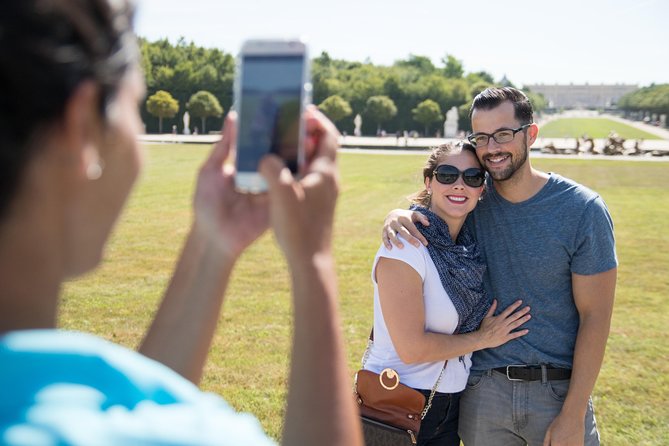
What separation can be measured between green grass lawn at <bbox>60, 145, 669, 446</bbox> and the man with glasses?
2.41ft

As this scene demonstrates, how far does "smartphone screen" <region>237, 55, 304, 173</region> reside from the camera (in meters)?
1.22

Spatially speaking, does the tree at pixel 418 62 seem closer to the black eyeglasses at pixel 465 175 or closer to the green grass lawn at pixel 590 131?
the green grass lawn at pixel 590 131

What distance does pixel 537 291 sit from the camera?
3.03 metres

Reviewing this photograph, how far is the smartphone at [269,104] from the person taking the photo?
1218 millimetres

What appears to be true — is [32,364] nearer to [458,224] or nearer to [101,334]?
[458,224]

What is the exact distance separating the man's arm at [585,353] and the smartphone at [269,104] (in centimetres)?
209

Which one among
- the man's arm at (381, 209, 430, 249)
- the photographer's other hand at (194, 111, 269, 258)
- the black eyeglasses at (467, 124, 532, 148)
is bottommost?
the man's arm at (381, 209, 430, 249)

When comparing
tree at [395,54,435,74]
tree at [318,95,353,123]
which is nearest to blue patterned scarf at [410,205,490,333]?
tree at [318,95,353,123]

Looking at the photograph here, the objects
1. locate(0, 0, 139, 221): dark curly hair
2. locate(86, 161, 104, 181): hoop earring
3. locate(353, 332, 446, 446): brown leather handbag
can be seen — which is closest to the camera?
locate(0, 0, 139, 221): dark curly hair

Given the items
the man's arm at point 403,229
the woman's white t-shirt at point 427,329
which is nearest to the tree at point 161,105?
the man's arm at point 403,229

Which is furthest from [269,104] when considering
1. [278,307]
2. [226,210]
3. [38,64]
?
[278,307]

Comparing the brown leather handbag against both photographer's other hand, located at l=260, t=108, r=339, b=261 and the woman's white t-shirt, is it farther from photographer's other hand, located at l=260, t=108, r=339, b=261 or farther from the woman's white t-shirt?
photographer's other hand, located at l=260, t=108, r=339, b=261

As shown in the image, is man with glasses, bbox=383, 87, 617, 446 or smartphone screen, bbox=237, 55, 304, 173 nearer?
smartphone screen, bbox=237, 55, 304, 173

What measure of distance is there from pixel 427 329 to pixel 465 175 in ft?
2.40
